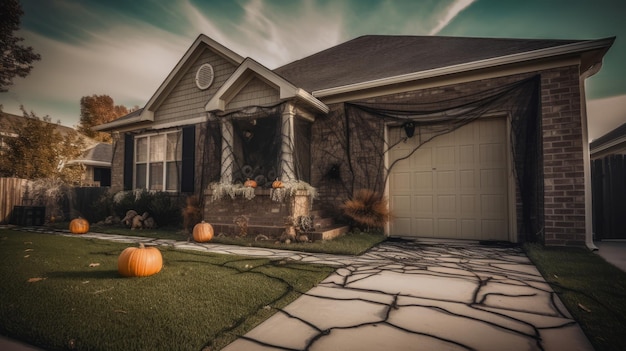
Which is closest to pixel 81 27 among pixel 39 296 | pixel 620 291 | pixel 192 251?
pixel 192 251

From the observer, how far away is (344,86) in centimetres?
576

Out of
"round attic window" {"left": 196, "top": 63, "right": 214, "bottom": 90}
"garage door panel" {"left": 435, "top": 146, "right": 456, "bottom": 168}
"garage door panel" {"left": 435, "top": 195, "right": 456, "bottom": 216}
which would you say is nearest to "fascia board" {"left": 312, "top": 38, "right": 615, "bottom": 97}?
"garage door panel" {"left": 435, "top": 146, "right": 456, "bottom": 168}

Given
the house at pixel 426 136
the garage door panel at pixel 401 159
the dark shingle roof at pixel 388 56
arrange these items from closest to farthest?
the house at pixel 426 136 < the dark shingle roof at pixel 388 56 < the garage door panel at pixel 401 159

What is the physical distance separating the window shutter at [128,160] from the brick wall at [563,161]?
1022cm

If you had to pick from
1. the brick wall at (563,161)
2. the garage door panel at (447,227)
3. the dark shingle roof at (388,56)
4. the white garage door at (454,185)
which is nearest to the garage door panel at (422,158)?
the white garage door at (454,185)

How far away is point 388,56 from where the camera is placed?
23.6ft

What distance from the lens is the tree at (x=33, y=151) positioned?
36.6ft

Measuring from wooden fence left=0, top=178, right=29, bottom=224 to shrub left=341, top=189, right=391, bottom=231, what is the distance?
992cm

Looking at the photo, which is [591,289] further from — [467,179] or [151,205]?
[151,205]

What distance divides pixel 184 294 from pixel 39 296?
3.60 feet

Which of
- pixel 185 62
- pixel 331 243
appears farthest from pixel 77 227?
pixel 331 243

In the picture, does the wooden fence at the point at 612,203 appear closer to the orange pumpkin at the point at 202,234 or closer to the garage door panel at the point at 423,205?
the garage door panel at the point at 423,205

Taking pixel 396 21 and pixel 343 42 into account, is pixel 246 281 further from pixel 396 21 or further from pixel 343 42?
pixel 343 42

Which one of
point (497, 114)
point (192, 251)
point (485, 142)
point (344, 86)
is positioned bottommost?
point (192, 251)
